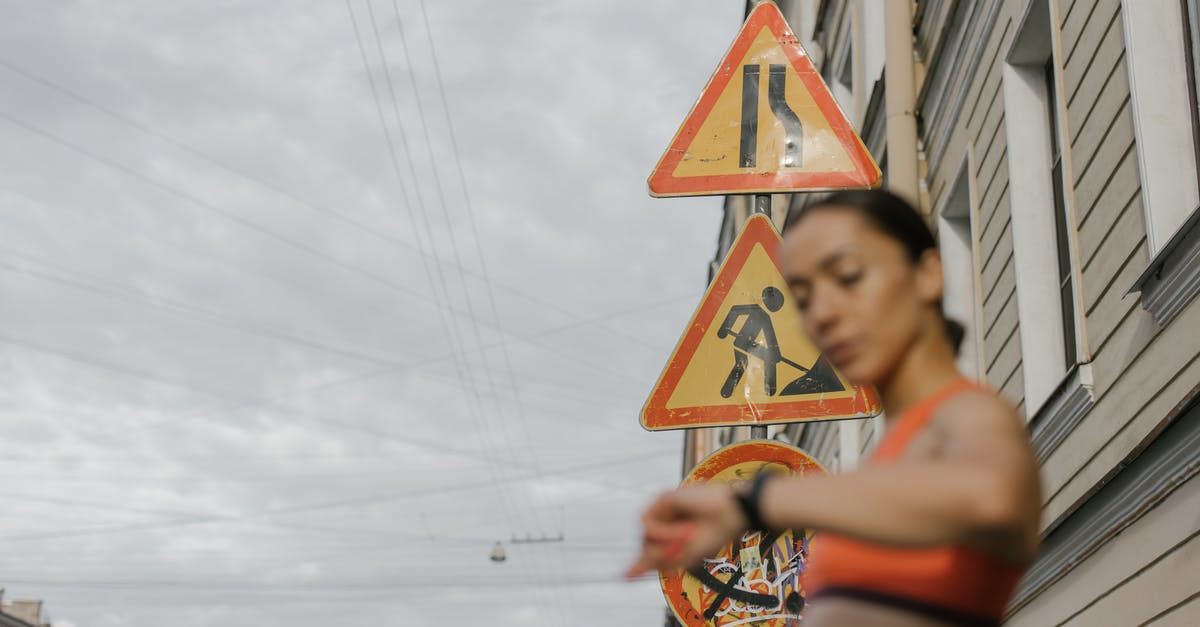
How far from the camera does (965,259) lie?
9.83 m

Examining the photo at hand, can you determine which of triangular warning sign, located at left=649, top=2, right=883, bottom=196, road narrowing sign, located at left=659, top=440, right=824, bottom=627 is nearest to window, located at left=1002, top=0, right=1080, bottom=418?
triangular warning sign, located at left=649, top=2, right=883, bottom=196

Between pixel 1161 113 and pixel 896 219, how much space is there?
4.27 m

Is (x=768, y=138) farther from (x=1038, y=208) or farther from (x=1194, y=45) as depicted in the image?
(x=1038, y=208)

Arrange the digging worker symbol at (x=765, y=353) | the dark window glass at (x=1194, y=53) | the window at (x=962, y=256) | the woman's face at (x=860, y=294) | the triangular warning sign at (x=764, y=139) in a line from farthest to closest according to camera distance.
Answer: the window at (x=962, y=256) → the dark window glass at (x=1194, y=53) → the triangular warning sign at (x=764, y=139) → the digging worker symbol at (x=765, y=353) → the woman's face at (x=860, y=294)

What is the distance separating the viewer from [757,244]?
4895mm

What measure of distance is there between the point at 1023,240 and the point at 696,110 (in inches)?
120

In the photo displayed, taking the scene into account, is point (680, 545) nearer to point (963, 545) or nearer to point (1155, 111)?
point (963, 545)

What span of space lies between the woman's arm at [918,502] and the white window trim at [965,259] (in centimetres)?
738

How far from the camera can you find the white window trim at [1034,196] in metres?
7.24

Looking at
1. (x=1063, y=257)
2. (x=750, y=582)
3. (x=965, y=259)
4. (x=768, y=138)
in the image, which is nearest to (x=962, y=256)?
(x=965, y=259)

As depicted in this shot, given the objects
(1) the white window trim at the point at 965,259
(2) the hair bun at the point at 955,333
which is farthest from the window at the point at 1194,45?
(2) the hair bun at the point at 955,333

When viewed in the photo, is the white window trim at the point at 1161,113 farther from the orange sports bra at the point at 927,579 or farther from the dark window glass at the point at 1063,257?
the orange sports bra at the point at 927,579

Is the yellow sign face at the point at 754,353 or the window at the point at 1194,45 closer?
the yellow sign face at the point at 754,353

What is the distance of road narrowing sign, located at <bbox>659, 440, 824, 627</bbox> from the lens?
411 cm
